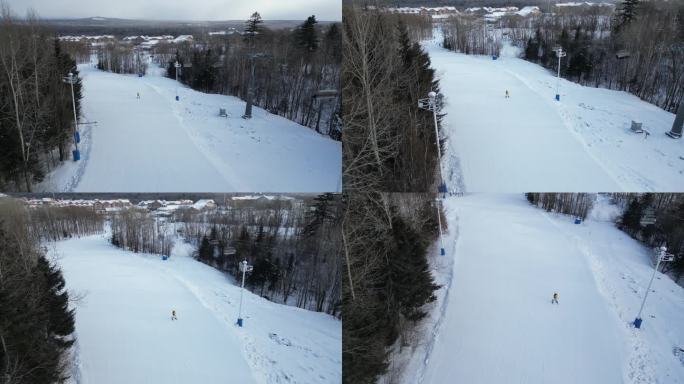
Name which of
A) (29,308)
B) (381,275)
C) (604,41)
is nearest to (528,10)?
(604,41)

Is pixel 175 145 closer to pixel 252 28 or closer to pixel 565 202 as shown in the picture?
pixel 252 28

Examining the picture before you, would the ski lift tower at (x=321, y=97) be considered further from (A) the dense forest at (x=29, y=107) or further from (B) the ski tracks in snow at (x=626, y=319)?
(B) the ski tracks in snow at (x=626, y=319)

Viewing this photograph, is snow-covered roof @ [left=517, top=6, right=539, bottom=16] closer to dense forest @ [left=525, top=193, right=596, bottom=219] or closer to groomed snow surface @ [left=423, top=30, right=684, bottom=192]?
groomed snow surface @ [left=423, top=30, right=684, bottom=192]

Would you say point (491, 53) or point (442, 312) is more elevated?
point (491, 53)

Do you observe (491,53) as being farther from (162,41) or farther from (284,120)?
(162,41)

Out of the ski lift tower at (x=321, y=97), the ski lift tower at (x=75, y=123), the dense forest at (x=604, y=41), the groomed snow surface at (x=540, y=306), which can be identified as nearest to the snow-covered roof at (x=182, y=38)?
the ski lift tower at (x=75, y=123)

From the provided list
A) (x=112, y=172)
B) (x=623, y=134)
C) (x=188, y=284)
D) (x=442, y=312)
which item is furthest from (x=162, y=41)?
(x=623, y=134)
